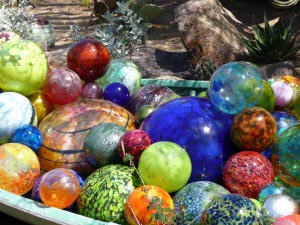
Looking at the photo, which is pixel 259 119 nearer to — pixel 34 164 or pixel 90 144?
pixel 90 144

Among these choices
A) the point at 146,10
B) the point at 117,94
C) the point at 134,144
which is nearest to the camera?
the point at 134,144

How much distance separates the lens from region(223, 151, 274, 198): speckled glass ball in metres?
2.80

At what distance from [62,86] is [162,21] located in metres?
7.90

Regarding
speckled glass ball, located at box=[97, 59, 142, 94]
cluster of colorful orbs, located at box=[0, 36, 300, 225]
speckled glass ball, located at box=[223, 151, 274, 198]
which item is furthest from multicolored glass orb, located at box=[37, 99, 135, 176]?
speckled glass ball, located at box=[223, 151, 274, 198]

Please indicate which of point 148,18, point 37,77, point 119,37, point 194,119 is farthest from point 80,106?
point 148,18

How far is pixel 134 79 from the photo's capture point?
4.40m

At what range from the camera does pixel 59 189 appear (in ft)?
9.09

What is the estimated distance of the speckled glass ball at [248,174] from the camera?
9.19ft

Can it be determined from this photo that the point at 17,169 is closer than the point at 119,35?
Yes

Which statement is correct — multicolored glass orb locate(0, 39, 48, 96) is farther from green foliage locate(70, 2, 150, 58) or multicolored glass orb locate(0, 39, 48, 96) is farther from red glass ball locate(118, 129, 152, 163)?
green foliage locate(70, 2, 150, 58)

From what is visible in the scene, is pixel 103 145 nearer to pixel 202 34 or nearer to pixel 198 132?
pixel 198 132

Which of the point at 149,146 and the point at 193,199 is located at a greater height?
the point at 149,146

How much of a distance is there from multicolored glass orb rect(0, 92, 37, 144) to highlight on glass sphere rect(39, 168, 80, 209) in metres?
0.67

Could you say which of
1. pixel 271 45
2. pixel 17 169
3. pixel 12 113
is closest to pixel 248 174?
pixel 17 169
